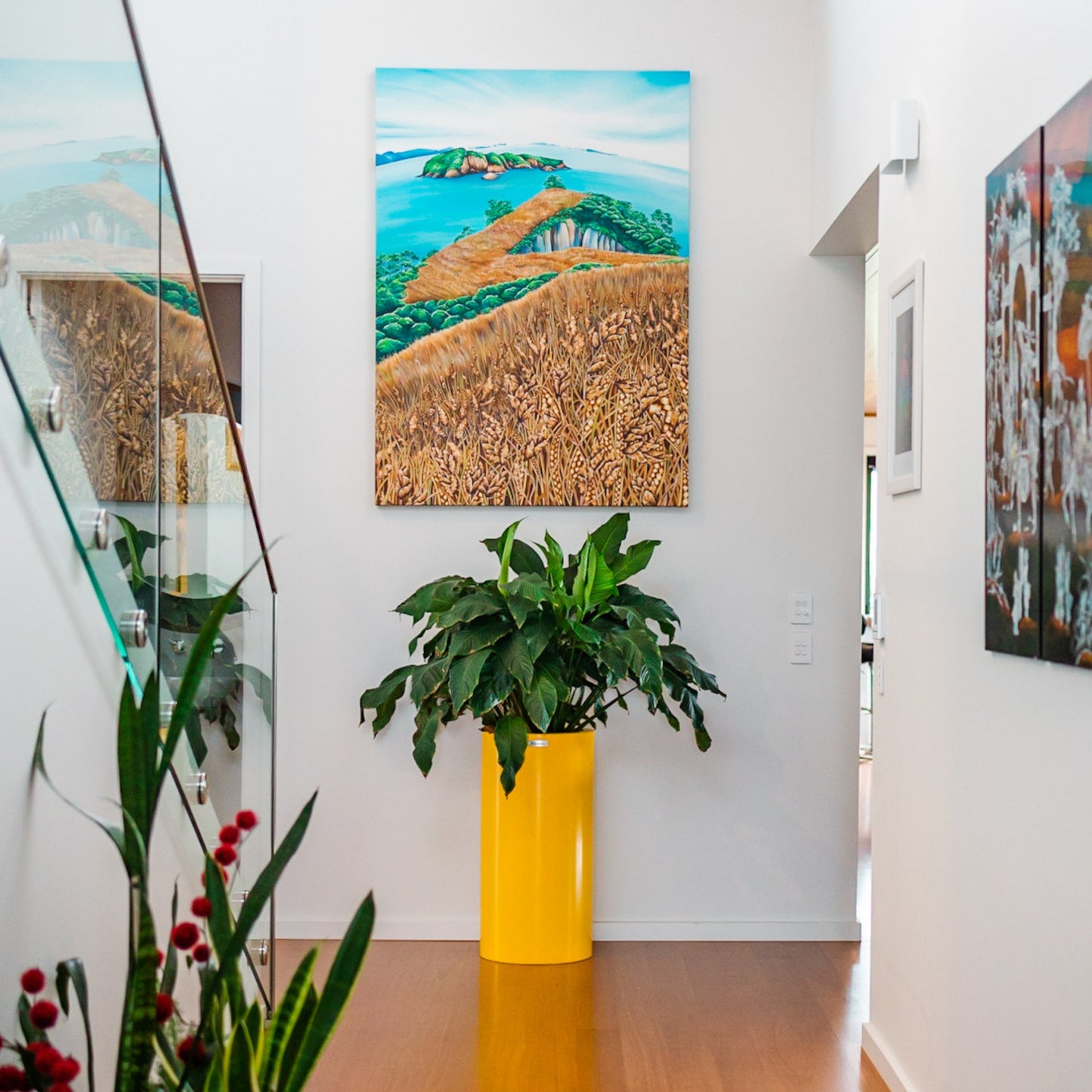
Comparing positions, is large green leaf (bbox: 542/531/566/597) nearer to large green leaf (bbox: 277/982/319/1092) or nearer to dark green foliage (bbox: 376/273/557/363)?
dark green foliage (bbox: 376/273/557/363)

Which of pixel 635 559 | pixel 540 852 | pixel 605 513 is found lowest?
pixel 540 852

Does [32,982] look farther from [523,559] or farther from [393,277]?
[393,277]

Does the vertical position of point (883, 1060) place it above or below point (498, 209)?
below

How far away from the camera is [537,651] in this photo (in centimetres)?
348

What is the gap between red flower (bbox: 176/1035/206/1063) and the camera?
1.49 m

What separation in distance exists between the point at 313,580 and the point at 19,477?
2474 mm

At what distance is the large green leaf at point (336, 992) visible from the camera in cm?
136

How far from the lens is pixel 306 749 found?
4.14m

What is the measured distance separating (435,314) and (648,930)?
2.18 meters

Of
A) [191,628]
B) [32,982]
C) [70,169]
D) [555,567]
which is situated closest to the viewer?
[32,982]

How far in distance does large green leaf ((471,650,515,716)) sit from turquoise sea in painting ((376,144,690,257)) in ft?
4.93

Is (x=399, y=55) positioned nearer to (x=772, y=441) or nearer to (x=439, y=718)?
(x=772, y=441)

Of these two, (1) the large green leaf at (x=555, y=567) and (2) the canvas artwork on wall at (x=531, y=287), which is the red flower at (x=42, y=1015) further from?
(2) the canvas artwork on wall at (x=531, y=287)

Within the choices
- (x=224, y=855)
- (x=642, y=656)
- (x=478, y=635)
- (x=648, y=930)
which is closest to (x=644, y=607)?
(x=642, y=656)
